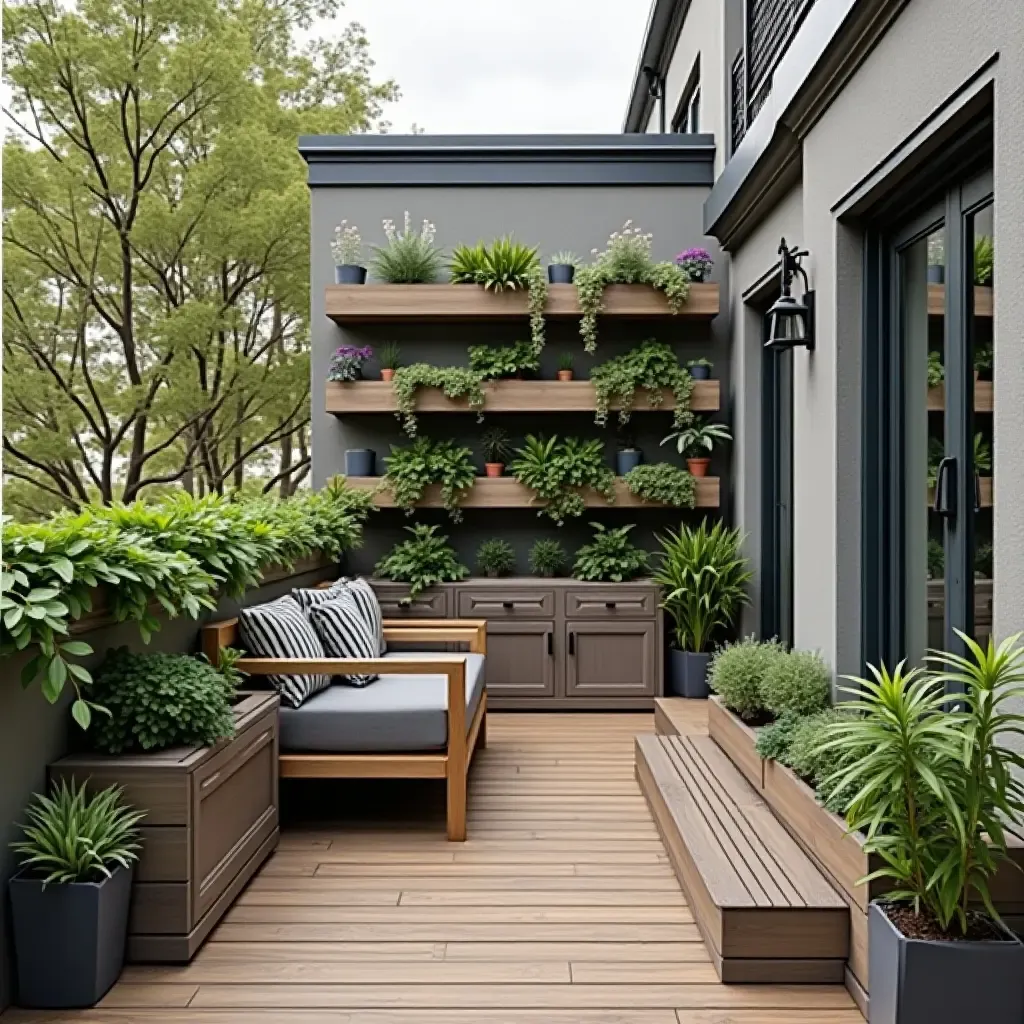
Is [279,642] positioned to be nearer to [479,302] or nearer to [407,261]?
[479,302]

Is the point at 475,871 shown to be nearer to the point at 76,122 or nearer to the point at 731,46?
the point at 731,46

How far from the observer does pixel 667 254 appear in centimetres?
742

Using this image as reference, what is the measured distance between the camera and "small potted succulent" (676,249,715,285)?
23.2ft

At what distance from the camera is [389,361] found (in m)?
7.24

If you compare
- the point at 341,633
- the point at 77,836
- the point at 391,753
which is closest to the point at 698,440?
the point at 341,633

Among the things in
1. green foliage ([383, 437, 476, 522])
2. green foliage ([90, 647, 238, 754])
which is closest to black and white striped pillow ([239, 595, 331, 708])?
green foliage ([90, 647, 238, 754])

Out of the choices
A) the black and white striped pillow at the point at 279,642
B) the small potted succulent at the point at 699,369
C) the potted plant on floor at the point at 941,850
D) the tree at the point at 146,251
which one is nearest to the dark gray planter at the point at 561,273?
the small potted succulent at the point at 699,369

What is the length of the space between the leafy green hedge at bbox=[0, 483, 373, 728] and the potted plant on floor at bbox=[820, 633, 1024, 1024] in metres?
1.95

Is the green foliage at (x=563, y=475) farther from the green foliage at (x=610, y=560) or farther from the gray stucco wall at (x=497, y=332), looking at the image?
the gray stucco wall at (x=497, y=332)

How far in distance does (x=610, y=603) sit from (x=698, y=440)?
1.27 metres

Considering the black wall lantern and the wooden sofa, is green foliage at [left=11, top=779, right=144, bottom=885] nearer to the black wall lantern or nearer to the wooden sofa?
the wooden sofa

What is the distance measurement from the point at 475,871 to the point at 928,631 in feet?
5.91

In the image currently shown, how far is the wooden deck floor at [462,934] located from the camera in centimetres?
272

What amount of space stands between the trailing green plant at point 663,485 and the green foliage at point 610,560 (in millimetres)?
304
